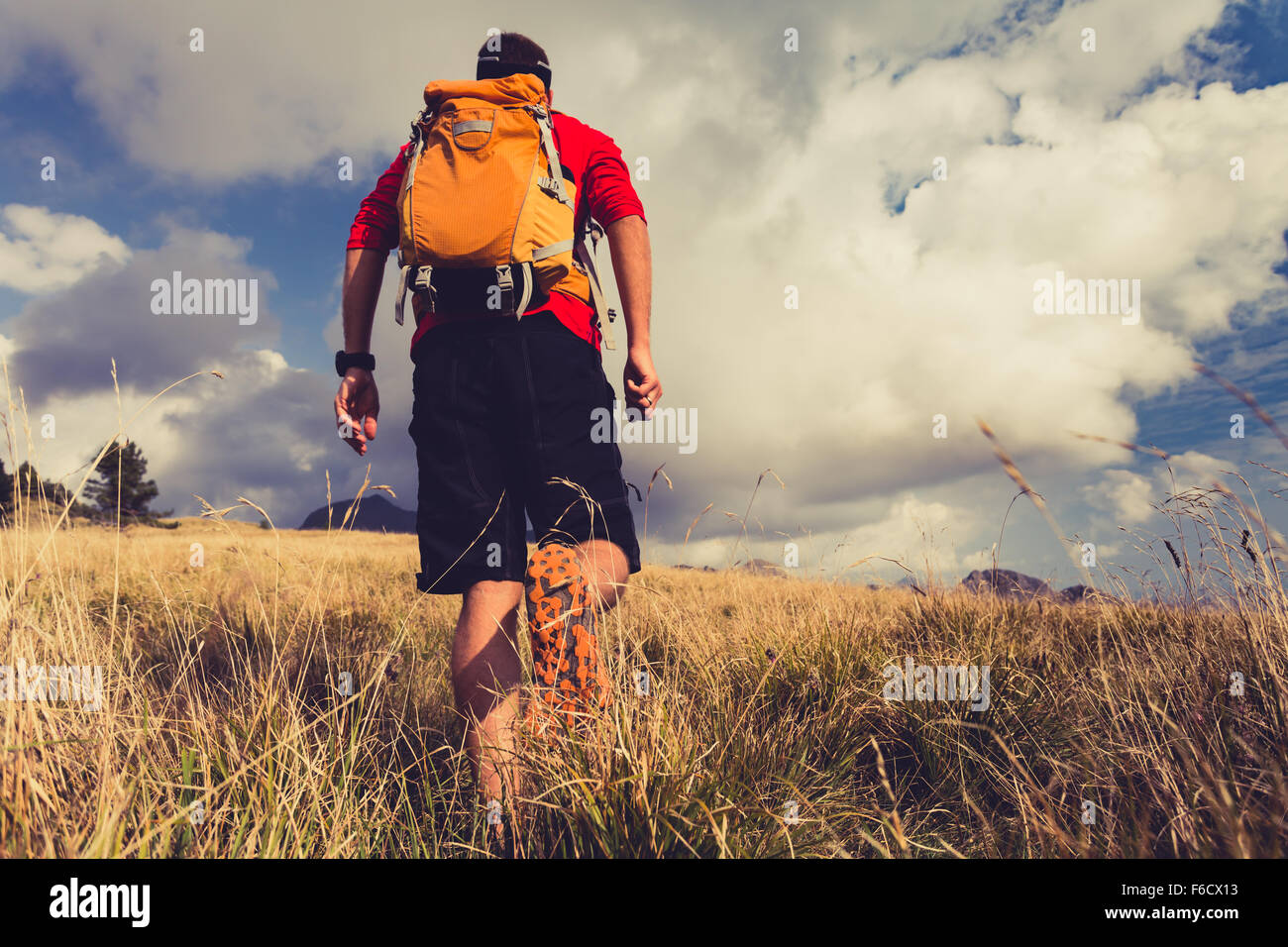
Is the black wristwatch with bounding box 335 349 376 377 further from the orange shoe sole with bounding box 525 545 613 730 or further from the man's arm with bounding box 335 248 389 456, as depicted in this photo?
the orange shoe sole with bounding box 525 545 613 730

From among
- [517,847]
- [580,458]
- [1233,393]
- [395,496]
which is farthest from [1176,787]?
[395,496]

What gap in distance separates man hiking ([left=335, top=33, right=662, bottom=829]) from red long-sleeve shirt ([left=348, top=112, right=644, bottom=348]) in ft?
0.07

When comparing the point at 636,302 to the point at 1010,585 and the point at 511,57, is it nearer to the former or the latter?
the point at 511,57

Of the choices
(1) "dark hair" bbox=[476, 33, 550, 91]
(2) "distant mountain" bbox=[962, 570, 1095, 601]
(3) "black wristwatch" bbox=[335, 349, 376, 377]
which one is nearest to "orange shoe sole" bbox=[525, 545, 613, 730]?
(3) "black wristwatch" bbox=[335, 349, 376, 377]

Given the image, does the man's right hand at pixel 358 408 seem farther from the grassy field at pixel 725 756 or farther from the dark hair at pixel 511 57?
the dark hair at pixel 511 57

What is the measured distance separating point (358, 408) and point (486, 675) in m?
1.15

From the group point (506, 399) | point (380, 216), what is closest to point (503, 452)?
point (506, 399)

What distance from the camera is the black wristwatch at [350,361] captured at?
6.97 ft

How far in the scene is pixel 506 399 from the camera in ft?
5.93

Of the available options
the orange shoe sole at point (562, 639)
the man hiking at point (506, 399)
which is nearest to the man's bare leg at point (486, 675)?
the man hiking at point (506, 399)

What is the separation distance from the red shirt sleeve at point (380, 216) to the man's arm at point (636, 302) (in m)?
0.85

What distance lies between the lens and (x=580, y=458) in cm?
182

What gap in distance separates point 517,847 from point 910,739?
4.92 feet
